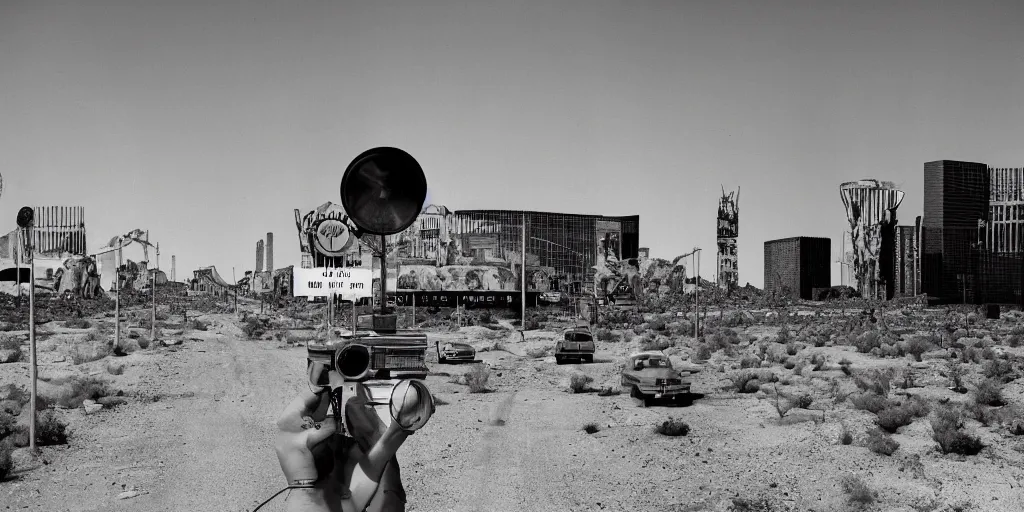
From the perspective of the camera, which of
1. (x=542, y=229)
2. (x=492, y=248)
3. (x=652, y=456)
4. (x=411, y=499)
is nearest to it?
(x=411, y=499)

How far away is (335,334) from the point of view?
503 centimetres

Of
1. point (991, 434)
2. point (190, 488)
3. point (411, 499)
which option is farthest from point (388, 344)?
point (991, 434)

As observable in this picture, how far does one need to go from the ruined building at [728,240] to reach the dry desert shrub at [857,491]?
140 meters

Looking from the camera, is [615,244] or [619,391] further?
[615,244]

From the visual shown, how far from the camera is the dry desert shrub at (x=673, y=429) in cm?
1973

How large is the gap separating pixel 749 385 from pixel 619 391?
14.5 ft

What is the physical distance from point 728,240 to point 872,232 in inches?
1074

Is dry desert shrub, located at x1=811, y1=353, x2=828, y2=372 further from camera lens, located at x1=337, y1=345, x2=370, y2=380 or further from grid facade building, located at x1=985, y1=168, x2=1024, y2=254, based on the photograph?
grid facade building, located at x1=985, y1=168, x2=1024, y2=254

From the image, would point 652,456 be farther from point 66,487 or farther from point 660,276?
point 660,276

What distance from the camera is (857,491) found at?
1409cm

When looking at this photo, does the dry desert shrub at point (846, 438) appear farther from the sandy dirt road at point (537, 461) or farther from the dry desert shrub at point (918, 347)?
the dry desert shrub at point (918, 347)

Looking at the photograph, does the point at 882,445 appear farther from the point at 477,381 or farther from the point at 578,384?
the point at 477,381

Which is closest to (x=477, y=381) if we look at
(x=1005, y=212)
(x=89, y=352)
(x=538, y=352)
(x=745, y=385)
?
(x=745, y=385)

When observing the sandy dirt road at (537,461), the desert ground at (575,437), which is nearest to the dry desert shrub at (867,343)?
the desert ground at (575,437)
